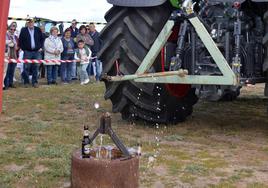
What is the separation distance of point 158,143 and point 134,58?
1.14m

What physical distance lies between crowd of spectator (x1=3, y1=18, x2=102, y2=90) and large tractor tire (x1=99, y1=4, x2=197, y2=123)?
5.32 metres

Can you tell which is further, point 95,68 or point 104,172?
point 95,68

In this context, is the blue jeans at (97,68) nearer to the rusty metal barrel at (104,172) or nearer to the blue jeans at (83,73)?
the blue jeans at (83,73)

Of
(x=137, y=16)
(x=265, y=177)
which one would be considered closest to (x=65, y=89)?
(x=137, y=16)

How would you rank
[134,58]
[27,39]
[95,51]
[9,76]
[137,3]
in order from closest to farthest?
[137,3]
[134,58]
[9,76]
[27,39]
[95,51]

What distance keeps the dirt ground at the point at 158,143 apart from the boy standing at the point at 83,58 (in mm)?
4969

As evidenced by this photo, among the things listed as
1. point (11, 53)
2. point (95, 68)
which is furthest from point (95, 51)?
point (11, 53)

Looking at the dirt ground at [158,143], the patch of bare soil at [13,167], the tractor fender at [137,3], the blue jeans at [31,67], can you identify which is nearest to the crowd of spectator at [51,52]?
the blue jeans at [31,67]

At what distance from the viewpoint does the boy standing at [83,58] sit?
47.1ft

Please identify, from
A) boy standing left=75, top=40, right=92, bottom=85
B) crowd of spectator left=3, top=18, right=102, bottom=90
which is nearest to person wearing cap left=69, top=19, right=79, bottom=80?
crowd of spectator left=3, top=18, right=102, bottom=90

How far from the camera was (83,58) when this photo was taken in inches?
574

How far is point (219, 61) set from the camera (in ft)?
18.6

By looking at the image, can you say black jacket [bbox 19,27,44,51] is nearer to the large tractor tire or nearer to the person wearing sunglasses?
the person wearing sunglasses

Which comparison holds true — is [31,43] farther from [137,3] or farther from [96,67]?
[137,3]
